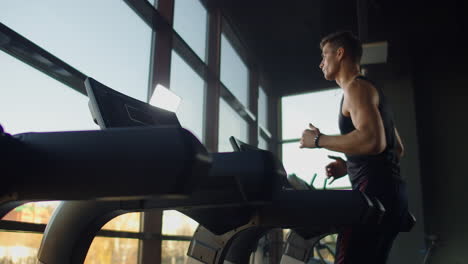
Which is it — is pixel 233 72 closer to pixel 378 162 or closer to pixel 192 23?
pixel 192 23

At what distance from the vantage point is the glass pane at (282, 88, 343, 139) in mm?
7180

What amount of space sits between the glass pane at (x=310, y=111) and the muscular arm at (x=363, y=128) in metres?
5.53

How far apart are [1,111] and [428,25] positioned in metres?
5.52

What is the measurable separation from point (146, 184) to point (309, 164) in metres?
6.38

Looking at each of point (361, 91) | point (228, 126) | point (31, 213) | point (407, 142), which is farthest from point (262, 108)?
point (361, 91)

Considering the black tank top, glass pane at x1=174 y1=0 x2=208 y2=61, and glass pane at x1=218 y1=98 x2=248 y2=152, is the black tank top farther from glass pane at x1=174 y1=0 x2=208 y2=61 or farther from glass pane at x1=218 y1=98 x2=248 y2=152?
glass pane at x1=218 y1=98 x2=248 y2=152

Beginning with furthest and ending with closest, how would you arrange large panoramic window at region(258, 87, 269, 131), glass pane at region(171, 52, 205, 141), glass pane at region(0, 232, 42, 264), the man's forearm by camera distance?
large panoramic window at region(258, 87, 269, 131) → glass pane at region(171, 52, 205, 141) → glass pane at region(0, 232, 42, 264) → the man's forearm

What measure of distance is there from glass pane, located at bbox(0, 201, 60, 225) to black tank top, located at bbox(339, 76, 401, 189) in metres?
1.34

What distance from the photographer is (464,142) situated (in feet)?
20.2

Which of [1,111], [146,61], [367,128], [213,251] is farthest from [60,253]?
[146,61]

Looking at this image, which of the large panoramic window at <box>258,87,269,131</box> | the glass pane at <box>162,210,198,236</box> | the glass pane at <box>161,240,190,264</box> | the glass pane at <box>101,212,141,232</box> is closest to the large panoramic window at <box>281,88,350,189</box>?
the large panoramic window at <box>258,87,269,131</box>

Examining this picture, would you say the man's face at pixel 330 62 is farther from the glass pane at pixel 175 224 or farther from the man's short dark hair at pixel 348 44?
the glass pane at pixel 175 224

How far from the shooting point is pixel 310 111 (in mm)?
7473

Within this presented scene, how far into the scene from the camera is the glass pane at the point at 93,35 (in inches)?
87.9
